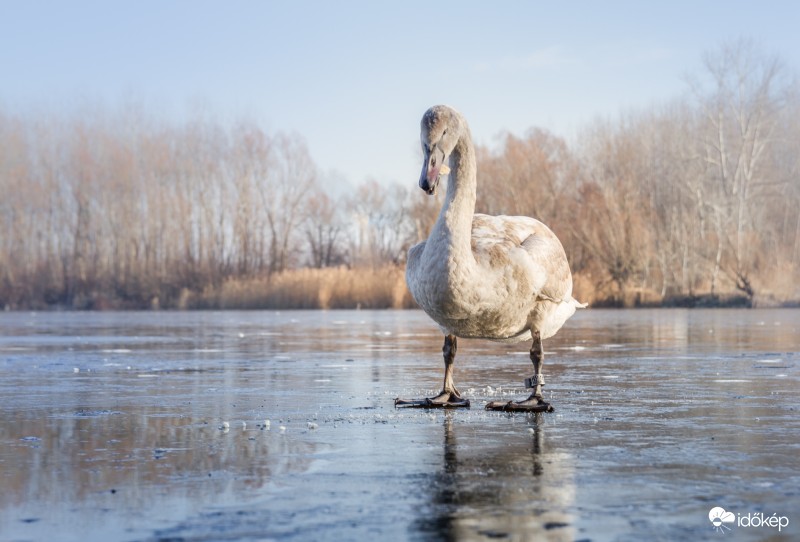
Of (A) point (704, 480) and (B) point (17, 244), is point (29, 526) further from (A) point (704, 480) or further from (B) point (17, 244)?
(B) point (17, 244)

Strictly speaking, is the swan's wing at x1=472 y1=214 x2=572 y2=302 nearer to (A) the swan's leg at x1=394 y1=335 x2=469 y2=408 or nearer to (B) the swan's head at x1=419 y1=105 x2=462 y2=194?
(B) the swan's head at x1=419 y1=105 x2=462 y2=194

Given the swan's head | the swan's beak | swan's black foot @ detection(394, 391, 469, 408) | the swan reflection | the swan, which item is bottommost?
the swan reflection

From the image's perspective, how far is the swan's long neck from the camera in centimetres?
714

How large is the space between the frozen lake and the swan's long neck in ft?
3.88

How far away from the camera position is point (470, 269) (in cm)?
716

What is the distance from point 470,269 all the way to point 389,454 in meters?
2.08

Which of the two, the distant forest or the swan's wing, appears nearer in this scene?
the swan's wing

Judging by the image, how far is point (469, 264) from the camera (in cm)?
716

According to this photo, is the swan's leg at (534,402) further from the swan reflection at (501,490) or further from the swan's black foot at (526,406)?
the swan reflection at (501,490)

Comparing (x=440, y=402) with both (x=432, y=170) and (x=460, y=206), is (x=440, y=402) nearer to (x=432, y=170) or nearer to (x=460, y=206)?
(x=460, y=206)

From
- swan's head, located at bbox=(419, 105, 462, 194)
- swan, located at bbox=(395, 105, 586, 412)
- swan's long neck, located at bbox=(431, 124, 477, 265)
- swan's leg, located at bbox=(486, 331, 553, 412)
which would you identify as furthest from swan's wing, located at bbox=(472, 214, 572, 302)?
swan's head, located at bbox=(419, 105, 462, 194)

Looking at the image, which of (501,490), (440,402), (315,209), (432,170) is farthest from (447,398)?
(315,209)

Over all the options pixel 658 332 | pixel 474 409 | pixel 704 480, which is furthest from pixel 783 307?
pixel 704 480

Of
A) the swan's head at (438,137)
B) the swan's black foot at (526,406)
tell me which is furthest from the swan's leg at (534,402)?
the swan's head at (438,137)
